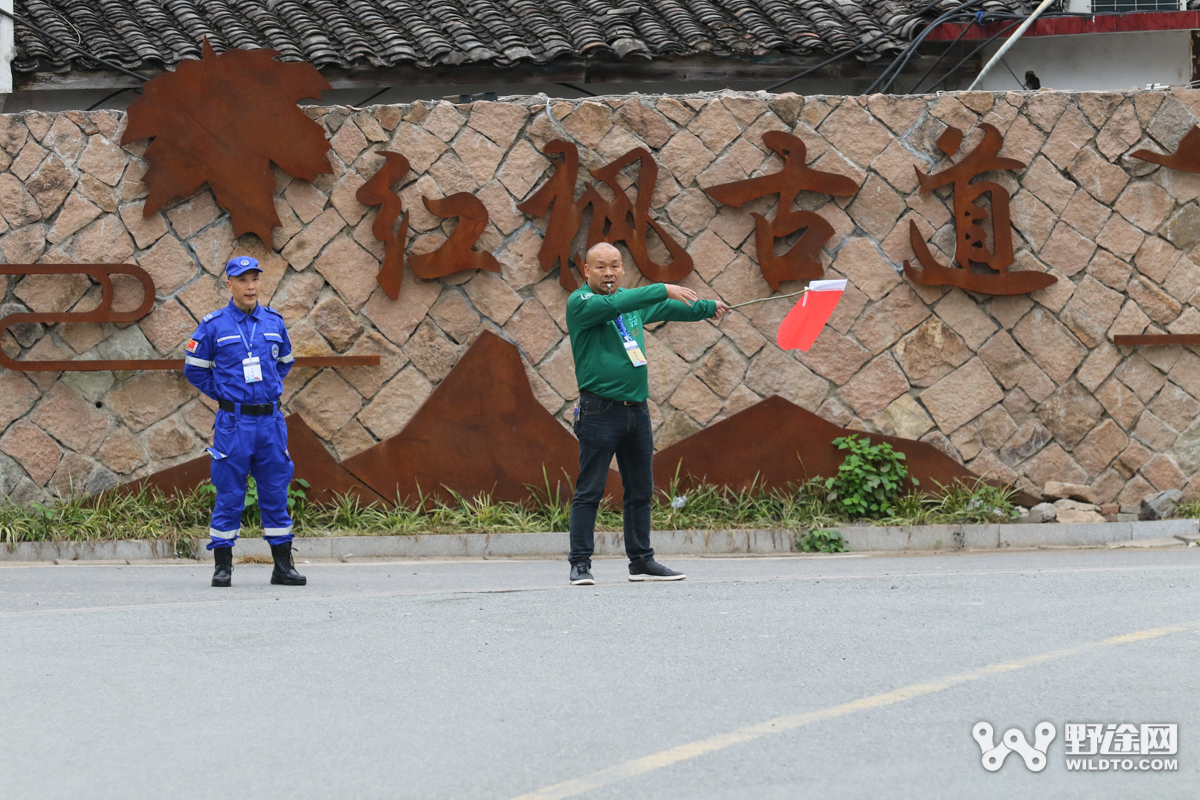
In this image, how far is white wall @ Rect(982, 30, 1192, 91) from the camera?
1332cm

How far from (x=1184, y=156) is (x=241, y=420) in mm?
7595

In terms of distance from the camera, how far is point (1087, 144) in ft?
34.8

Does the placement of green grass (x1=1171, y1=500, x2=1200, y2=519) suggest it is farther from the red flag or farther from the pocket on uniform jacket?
the pocket on uniform jacket

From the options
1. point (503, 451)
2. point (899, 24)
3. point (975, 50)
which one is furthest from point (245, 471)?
point (975, 50)

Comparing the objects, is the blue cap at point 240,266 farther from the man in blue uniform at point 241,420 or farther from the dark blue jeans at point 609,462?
the dark blue jeans at point 609,462

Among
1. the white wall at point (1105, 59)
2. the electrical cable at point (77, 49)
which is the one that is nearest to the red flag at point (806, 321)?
the white wall at point (1105, 59)

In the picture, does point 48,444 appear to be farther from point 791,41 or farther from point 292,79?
point 791,41

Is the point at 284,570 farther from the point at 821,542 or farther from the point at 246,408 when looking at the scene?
the point at 821,542

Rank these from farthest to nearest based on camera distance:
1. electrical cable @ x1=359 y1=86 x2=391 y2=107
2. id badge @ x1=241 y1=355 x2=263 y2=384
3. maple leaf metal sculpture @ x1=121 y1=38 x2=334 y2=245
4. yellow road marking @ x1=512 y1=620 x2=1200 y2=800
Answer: electrical cable @ x1=359 y1=86 x2=391 y2=107
maple leaf metal sculpture @ x1=121 y1=38 x2=334 y2=245
id badge @ x1=241 y1=355 x2=263 y2=384
yellow road marking @ x1=512 y1=620 x2=1200 y2=800

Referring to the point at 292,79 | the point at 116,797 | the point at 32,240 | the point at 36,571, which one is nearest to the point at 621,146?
the point at 292,79

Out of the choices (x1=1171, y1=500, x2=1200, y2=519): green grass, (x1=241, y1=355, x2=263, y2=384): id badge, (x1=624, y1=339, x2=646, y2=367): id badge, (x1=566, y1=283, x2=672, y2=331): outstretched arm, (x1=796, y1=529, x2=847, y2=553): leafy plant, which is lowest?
(x1=796, y1=529, x2=847, y2=553): leafy plant

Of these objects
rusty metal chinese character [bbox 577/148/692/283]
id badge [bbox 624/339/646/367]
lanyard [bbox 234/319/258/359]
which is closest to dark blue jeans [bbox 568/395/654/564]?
id badge [bbox 624/339/646/367]

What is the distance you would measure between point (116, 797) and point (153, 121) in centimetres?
754

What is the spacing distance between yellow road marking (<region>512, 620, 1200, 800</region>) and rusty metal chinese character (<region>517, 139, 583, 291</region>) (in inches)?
224
